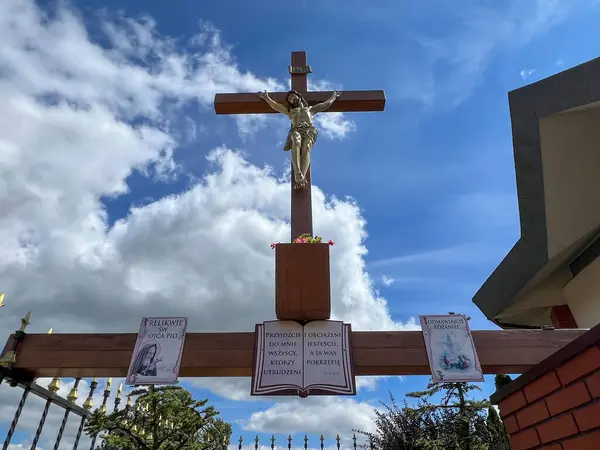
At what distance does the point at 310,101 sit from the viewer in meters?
5.38

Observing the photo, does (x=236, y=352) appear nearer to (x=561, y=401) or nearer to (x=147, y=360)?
(x=147, y=360)

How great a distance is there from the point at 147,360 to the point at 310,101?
3.53 meters

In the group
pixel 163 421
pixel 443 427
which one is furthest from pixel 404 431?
pixel 163 421

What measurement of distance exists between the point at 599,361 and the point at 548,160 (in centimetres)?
316

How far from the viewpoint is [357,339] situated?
11.2 ft

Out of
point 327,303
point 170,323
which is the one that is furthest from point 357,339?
point 170,323

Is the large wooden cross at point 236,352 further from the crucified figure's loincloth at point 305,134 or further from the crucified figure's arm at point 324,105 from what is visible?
the crucified figure's arm at point 324,105

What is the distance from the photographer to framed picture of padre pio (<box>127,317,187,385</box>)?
3.30 m

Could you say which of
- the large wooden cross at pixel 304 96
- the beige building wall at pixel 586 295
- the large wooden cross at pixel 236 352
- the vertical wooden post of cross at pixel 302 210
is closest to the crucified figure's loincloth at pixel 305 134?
the vertical wooden post of cross at pixel 302 210

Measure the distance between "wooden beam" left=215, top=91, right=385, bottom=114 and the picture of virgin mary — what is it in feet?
10.5

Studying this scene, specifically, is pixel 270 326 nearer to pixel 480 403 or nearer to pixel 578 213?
pixel 578 213

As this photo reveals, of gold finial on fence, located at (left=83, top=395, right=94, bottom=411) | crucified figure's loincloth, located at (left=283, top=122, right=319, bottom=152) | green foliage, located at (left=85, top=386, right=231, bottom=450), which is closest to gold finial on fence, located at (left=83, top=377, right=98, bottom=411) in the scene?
gold finial on fence, located at (left=83, top=395, right=94, bottom=411)

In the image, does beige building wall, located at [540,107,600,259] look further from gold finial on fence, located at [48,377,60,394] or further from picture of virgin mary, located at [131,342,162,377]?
gold finial on fence, located at [48,377,60,394]

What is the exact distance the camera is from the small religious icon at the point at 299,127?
4645mm
